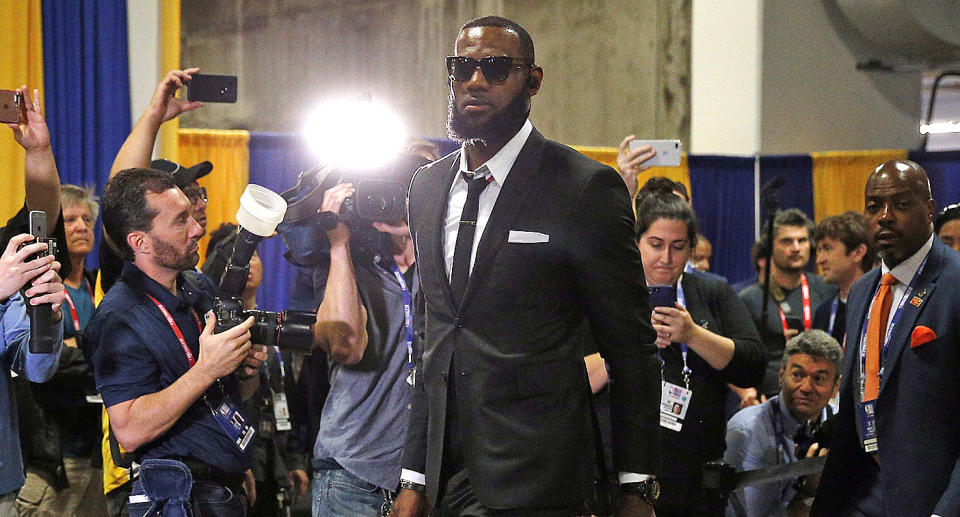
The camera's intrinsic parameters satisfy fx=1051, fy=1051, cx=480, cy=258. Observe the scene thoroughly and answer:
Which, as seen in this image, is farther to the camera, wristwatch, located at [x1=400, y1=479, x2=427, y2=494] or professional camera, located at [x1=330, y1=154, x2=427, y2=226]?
professional camera, located at [x1=330, y1=154, x2=427, y2=226]

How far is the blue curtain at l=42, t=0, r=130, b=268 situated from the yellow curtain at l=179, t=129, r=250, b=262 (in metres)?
0.62

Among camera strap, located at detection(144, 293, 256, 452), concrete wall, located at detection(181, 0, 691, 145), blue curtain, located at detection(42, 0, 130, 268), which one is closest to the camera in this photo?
camera strap, located at detection(144, 293, 256, 452)

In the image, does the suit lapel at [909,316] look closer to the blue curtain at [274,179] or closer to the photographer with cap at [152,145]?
the photographer with cap at [152,145]

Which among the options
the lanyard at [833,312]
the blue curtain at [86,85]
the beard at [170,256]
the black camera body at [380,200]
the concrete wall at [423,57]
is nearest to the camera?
the beard at [170,256]

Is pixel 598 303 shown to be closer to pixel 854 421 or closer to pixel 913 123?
pixel 854 421

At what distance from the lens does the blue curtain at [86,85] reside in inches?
261

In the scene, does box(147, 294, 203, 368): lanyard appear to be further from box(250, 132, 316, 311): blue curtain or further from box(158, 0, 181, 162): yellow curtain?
box(250, 132, 316, 311): blue curtain

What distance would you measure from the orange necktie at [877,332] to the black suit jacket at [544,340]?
128 centimetres

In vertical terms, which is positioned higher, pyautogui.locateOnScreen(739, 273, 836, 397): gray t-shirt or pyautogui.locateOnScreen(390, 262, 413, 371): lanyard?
pyautogui.locateOnScreen(390, 262, 413, 371): lanyard

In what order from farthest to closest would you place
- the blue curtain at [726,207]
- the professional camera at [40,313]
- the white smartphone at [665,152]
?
the blue curtain at [726,207] < the white smartphone at [665,152] < the professional camera at [40,313]

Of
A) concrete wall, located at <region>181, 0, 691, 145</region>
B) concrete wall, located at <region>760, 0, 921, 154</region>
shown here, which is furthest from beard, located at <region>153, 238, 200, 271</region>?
concrete wall, located at <region>760, 0, 921, 154</region>

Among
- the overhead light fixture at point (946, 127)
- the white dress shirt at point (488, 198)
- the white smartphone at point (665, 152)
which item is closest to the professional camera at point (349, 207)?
the white dress shirt at point (488, 198)

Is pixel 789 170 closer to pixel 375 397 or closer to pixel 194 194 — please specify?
pixel 194 194

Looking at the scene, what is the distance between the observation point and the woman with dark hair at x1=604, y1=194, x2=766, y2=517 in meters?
3.46
